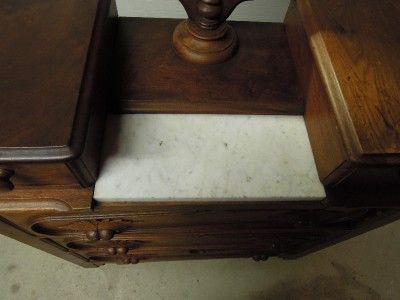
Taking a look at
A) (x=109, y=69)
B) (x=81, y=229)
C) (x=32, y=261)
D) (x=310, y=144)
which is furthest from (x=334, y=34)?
(x=32, y=261)

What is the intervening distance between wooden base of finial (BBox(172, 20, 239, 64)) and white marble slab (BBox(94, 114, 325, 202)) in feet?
0.44

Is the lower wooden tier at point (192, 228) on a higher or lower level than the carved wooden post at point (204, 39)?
lower

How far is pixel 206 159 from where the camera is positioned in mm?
599

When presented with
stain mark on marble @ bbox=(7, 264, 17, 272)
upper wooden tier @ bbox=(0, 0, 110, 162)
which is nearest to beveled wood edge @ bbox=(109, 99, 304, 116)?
upper wooden tier @ bbox=(0, 0, 110, 162)

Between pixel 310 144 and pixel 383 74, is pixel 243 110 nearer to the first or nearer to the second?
pixel 310 144

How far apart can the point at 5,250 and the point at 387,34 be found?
1383 millimetres

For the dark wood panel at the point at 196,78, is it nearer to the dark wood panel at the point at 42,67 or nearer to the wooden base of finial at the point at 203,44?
the wooden base of finial at the point at 203,44

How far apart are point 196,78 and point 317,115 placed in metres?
0.25

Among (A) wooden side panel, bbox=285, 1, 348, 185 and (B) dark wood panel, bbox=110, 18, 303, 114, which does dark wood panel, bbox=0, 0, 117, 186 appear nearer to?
(B) dark wood panel, bbox=110, 18, 303, 114

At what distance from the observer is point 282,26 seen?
2.55 ft

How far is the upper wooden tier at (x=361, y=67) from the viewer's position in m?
0.47

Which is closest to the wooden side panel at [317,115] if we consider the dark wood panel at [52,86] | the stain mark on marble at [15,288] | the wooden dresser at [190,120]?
the wooden dresser at [190,120]

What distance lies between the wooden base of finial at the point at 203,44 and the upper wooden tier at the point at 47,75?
0.17 metres

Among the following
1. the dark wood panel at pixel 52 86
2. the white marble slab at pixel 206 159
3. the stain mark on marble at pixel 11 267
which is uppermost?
the dark wood panel at pixel 52 86
